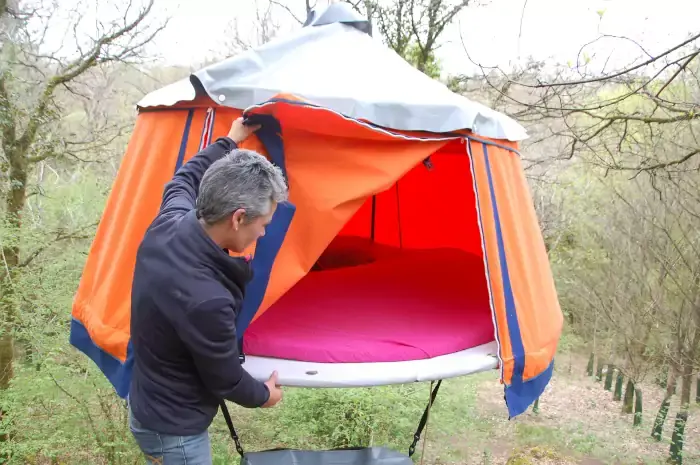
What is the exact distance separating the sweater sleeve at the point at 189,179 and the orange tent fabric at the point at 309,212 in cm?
15

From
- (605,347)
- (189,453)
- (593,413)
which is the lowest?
(593,413)

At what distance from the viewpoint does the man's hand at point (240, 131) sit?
174 cm

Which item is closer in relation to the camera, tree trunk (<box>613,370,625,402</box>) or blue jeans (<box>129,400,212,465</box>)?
blue jeans (<box>129,400,212,465</box>)

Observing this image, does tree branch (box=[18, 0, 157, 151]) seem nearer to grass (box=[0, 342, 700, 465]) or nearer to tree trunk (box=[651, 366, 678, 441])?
grass (box=[0, 342, 700, 465])

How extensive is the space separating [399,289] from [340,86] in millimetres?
1378

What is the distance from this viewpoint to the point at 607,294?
8836 mm

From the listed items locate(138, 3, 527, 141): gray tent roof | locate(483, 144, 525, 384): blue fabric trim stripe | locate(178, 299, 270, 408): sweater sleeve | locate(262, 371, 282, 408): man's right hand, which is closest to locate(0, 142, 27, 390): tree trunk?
locate(138, 3, 527, 141): gray tent roof

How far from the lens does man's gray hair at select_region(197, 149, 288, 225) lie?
1.23 meters

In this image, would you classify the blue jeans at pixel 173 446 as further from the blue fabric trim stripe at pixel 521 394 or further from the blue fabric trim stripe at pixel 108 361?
the blue fabric trim stripe at pixel 521 394

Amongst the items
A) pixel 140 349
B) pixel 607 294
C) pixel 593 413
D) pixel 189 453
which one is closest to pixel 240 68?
pixel 140 349

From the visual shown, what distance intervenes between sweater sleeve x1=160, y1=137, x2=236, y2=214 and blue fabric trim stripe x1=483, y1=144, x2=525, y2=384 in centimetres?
95

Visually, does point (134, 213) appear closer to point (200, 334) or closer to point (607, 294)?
point (200, 334)

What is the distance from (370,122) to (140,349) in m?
1.00

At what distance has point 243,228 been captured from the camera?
127cm
